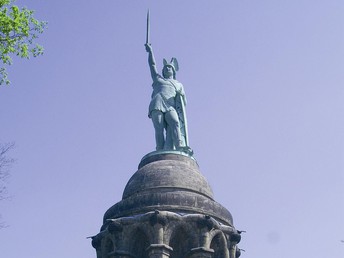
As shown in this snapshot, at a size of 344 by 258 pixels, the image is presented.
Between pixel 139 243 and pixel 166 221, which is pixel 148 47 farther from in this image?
pixel 139 243

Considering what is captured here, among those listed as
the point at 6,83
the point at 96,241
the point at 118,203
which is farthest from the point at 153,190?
the point at 6,83

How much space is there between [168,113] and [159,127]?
23.7 inches

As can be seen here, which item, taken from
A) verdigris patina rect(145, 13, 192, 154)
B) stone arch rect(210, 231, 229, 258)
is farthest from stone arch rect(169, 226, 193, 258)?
verdigris patina rect(145, 13, 192, 154)

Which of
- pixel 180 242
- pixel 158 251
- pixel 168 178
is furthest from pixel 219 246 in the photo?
pixel 168 178

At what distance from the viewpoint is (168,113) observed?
21.7 metres

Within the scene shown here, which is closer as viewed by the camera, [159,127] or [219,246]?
[219,246]

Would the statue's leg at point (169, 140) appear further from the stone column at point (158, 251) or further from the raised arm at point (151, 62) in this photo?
the stone column at point (158, 251)

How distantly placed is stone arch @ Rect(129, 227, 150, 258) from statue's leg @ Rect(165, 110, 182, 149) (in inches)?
161

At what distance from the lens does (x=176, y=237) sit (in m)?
18.2

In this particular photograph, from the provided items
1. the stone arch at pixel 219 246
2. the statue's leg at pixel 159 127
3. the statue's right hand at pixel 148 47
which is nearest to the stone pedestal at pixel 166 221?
the stone arch at pixel 219 246

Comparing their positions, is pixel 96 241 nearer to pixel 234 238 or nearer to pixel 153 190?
pixel 153 190

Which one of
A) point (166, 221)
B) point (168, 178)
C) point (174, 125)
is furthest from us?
point (174, 125)

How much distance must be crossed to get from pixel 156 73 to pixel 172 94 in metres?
1.36

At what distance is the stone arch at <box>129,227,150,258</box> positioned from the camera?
18.0m
